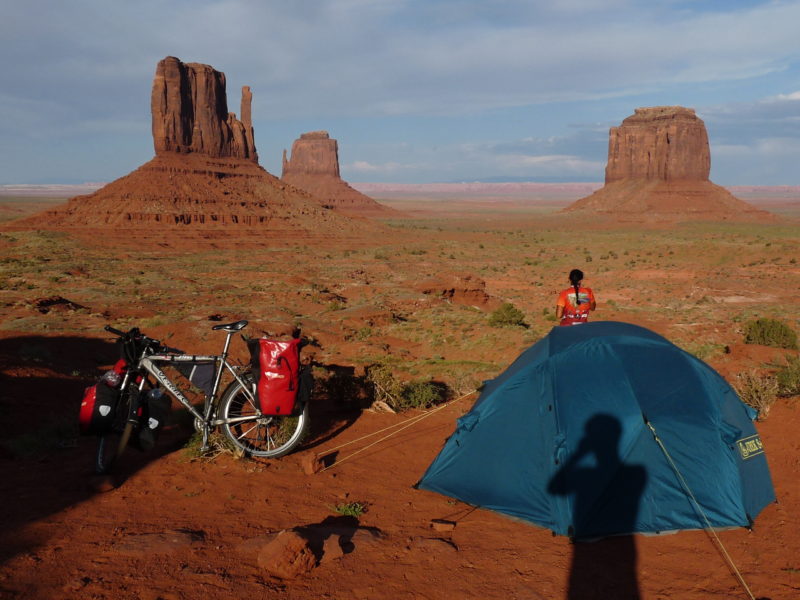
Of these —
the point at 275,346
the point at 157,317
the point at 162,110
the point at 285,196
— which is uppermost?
the point at 162,110

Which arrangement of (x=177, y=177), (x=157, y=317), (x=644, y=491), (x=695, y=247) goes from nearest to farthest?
(x=644, y=491)
(x=157, y=317)
(x=695, y=247)
(x=177, y=177)

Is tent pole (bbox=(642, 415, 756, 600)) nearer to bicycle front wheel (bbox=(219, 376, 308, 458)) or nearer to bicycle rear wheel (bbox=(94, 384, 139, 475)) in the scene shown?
bicycle front wheel (bbox=(219, 376, 308, 458))

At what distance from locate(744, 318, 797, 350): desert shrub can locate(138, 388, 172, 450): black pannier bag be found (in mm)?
15847

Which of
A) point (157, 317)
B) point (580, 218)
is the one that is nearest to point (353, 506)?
point (157, 317)

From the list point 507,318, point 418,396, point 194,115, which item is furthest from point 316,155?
point 418,396

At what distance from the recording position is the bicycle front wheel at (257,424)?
627 centimetres

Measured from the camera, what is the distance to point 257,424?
6473 millimetres

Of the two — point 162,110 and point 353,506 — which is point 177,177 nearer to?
point 162,110

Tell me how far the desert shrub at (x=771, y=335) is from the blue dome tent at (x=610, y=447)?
38.7ft

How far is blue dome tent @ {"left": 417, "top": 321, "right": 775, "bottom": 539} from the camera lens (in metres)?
5.23

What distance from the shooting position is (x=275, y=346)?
595 centimetres

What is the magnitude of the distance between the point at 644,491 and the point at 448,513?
1753 millimetres

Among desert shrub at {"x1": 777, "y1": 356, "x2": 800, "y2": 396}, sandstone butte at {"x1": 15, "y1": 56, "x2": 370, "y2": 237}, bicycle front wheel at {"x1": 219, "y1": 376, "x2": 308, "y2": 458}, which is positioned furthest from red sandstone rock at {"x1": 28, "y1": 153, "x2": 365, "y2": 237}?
desert shrub at {"x1": 777, "y1": 356, "x2": 800, "y2": 396}

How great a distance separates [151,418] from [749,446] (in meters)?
5.93
